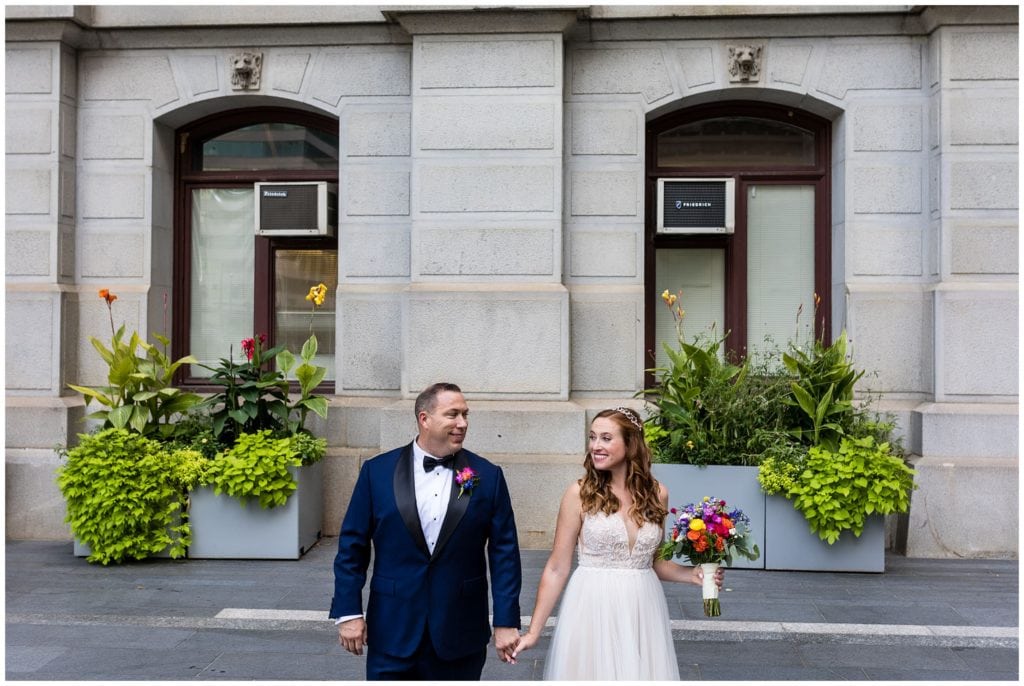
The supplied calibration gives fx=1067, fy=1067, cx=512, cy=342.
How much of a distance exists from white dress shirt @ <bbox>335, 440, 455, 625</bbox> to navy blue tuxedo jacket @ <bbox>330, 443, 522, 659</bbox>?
38 millimetres

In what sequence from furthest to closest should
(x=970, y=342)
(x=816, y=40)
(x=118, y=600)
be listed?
(x=816, y=40), (x=970, y=342), (x=118, y=600)

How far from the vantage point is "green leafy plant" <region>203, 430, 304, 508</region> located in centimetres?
929

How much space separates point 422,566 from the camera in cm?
470

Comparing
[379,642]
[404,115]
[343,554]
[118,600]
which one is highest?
[404,115]

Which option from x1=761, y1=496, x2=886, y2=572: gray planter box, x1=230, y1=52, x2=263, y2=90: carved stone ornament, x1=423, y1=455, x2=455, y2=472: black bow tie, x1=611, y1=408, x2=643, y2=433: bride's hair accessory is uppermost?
x1=230, y1=52, x2=263, y2=90: carved stone ornament

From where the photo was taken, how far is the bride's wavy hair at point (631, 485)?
4.98 m

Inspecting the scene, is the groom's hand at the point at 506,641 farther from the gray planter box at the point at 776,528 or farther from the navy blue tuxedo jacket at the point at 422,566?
the gray planter box at the point at 776,528

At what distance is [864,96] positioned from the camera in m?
10.6

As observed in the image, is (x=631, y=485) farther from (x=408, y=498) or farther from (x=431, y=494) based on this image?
(x=408, y=498)

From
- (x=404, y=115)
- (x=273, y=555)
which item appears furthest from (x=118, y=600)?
(x=404, y=115)

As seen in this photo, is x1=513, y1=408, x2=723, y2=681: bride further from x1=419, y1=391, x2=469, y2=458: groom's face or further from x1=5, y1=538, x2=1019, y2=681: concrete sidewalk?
x1=5, y1=538, x2=1019, y2=681: concrete sidewalk

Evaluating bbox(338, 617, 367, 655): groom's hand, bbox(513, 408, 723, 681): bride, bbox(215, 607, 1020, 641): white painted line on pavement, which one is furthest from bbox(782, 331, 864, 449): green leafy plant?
bbox(338, 617, 367, 655): groom's hand

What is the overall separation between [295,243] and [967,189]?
687 centimetres

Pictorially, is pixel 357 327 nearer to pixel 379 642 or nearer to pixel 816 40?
pixel 816 40
